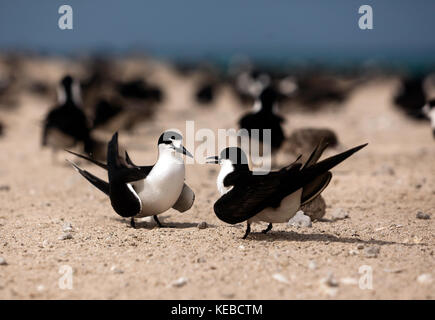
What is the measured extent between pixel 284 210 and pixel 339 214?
130 centimetres

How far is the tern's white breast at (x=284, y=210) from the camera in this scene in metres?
4.52

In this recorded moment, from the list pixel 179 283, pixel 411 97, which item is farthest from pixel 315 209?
pixel 411 97

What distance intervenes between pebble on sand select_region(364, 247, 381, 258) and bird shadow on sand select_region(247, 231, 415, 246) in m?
0.31

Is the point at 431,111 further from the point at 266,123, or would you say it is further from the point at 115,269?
the point at 115,269

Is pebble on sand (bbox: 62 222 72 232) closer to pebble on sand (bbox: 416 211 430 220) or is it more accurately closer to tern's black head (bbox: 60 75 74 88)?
pebble on sand (bbox: 416 211 430 220)

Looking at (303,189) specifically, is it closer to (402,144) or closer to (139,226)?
(139,226)

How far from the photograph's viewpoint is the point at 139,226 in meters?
5.29

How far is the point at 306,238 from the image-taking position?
4.71 meters

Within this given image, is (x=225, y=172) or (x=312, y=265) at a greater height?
(x=225, y=172)

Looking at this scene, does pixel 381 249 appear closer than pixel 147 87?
Yes

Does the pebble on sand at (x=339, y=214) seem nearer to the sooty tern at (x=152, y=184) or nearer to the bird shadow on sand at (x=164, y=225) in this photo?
the bird shadow on sand at (x=164, y=225)

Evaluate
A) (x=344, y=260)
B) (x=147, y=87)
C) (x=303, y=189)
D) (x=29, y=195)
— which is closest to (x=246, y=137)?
(x=29, y=195)

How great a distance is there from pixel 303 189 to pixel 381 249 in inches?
29.4

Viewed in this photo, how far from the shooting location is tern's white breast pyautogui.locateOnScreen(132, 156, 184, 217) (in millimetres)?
4918
